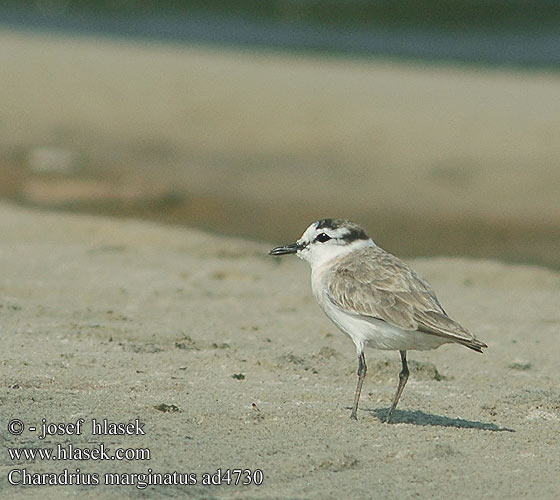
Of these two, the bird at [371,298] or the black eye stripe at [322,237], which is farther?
the black eye stripe at [322,237]

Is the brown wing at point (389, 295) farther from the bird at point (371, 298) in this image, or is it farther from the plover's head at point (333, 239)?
the plover's head at point (333, 239)

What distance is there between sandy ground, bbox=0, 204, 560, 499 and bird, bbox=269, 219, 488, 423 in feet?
1.45

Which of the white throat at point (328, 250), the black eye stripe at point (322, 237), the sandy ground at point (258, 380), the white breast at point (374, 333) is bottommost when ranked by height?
the sandy ground at point (258, 380)

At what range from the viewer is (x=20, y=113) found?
17609 mm

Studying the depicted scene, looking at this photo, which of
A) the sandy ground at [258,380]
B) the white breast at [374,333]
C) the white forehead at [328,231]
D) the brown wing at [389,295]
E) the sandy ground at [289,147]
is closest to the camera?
the sandy ground at [258,380]

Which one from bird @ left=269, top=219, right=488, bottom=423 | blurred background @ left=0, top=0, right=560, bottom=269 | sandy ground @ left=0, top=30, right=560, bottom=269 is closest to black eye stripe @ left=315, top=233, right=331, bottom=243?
bird @ left=269, top=219, right=488, bottom=423

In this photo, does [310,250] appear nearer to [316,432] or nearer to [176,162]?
[316,432]

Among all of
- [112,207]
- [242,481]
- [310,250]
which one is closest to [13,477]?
[242,481]

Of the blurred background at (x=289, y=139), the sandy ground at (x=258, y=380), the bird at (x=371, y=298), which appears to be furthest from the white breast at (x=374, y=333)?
the blurred background at (x=289, y=139)

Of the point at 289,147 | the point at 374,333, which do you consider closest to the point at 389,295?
the point at 374,333

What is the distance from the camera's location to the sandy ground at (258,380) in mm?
5355

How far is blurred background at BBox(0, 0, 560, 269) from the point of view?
14023mm

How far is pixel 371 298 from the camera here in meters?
6.30

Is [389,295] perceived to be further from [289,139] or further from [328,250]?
[289,139]
